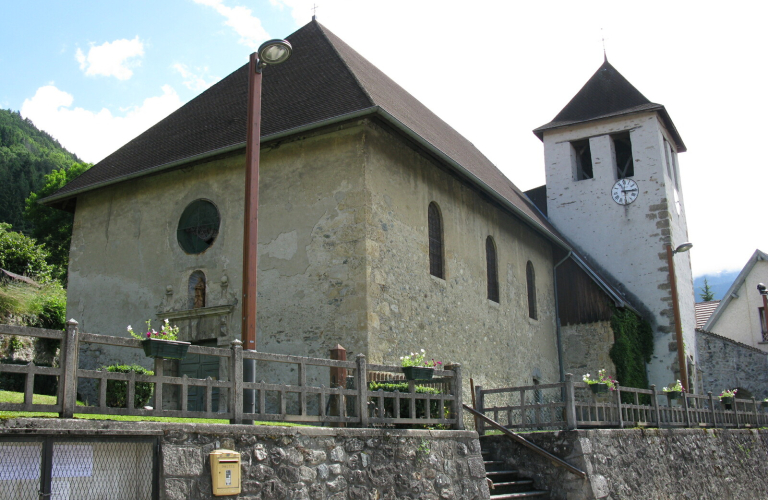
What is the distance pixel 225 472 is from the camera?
24.6 ft

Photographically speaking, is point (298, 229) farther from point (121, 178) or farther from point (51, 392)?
point (51, 392)

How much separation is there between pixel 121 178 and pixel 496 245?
10015mm

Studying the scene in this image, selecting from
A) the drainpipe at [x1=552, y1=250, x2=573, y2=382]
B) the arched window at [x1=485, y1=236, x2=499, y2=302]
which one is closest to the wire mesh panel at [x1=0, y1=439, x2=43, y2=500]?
the arched window at [x1=485, y1=236, x2=499, y2=302]

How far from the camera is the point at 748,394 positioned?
29375 mm

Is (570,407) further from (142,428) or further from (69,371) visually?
(69,371)

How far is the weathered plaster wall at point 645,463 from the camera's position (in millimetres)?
13078

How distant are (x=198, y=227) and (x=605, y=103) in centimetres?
1864

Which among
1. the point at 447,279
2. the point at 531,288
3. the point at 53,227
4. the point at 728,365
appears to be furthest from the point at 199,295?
the point at 53,227

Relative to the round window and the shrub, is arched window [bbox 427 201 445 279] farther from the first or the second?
the shrub

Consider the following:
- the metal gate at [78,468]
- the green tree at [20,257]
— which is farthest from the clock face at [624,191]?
the green tree at [20,257]

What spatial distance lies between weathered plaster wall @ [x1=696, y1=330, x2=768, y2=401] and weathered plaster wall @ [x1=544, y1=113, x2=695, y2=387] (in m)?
1.40

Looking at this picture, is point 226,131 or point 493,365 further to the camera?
point 493,365

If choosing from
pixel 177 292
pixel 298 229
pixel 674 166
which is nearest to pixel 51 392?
pixel 177 292

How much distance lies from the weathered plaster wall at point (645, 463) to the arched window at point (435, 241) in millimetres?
4558
